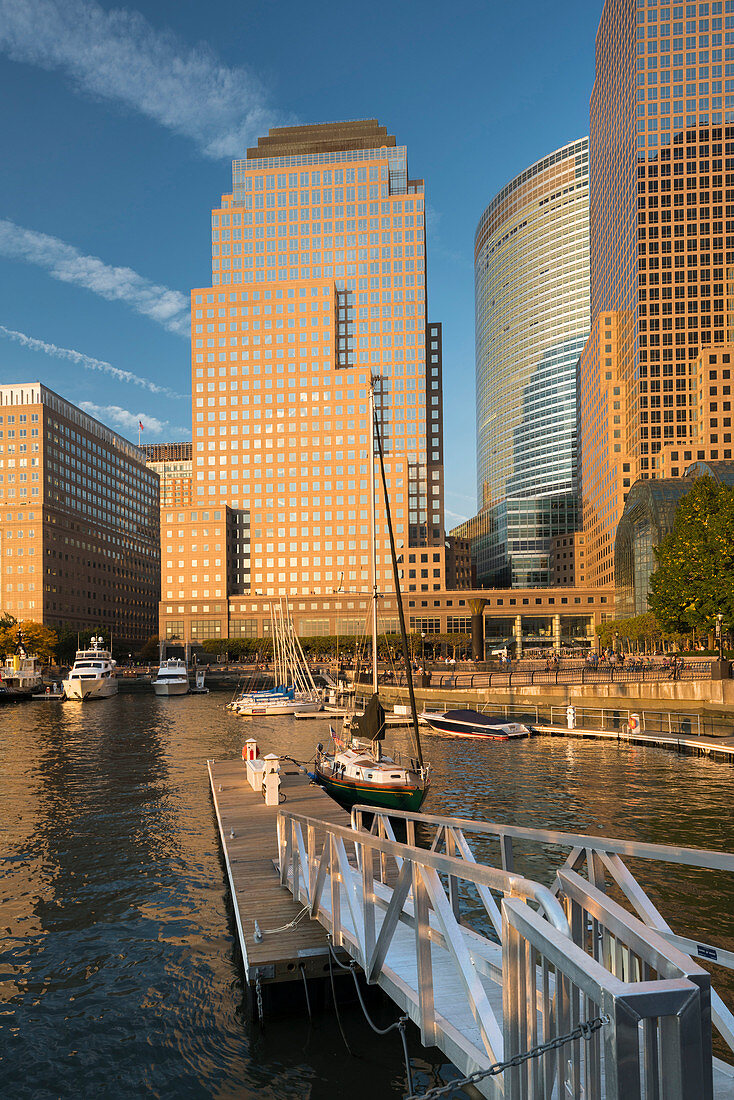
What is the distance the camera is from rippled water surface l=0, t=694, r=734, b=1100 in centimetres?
1353

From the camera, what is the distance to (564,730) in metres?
58.8

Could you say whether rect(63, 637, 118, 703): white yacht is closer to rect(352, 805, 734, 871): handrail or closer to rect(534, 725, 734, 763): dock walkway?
rect(534, 725, 734, 763): dock walkway

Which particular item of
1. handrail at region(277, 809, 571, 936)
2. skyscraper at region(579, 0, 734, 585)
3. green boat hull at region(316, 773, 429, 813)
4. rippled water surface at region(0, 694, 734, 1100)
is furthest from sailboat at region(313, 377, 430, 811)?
skyscraper at region(579, 0, 734, 585)

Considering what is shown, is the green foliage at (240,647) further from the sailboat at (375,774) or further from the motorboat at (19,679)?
the sailboat at (375,774)

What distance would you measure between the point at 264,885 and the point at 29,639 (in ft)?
446

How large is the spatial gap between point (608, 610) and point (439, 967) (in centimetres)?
17445

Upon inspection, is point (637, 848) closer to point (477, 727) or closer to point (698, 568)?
point (477, 727)

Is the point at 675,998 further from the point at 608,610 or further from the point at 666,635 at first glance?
the point at 608,610

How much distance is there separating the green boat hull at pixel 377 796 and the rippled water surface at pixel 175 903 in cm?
261

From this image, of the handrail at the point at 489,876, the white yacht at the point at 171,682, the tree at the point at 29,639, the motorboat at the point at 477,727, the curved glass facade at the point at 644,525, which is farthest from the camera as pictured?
the tree at the point at 29,639

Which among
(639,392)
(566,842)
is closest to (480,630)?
(639,392)

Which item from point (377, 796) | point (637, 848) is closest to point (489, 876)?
point (637, 848)

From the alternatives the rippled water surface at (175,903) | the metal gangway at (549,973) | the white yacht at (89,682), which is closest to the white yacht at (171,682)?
the white yacht at (89,682)

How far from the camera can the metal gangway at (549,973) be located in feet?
14.2
